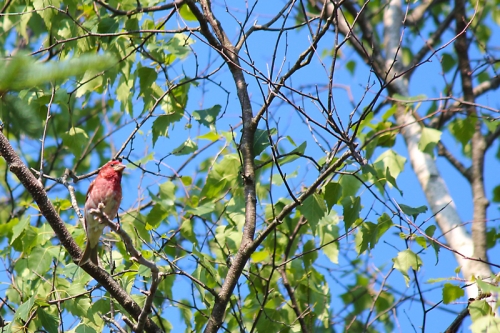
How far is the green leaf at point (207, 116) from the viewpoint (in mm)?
4746

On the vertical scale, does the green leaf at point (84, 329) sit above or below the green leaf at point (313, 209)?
below

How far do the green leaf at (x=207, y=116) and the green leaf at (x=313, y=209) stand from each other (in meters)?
1.07

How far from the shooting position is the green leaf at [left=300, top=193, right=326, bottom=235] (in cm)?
409

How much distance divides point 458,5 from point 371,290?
3851mm

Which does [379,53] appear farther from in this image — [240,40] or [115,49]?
[115,49]

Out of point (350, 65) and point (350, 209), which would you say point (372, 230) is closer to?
point (350, 209)

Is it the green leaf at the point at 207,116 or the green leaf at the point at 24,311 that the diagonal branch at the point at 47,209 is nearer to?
the green leaf at the point at 24,311

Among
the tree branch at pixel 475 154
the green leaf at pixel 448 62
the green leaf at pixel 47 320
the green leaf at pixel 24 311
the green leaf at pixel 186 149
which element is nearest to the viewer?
the green leaf at pixel 24 311

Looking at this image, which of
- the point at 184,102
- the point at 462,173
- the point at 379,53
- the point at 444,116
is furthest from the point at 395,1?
the point at 184,102

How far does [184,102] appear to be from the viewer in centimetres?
532

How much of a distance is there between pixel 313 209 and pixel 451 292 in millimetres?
1016

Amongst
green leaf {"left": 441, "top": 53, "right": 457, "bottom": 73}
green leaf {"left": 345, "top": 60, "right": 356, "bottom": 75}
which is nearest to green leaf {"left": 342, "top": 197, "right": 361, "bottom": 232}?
green leaf {"left": 441, "top": 53, "right": 457, "bottom": 73}

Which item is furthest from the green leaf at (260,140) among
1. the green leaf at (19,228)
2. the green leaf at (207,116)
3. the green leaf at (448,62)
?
the green leaf at (448,62)

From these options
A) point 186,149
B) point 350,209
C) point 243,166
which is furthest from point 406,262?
point 186,149
